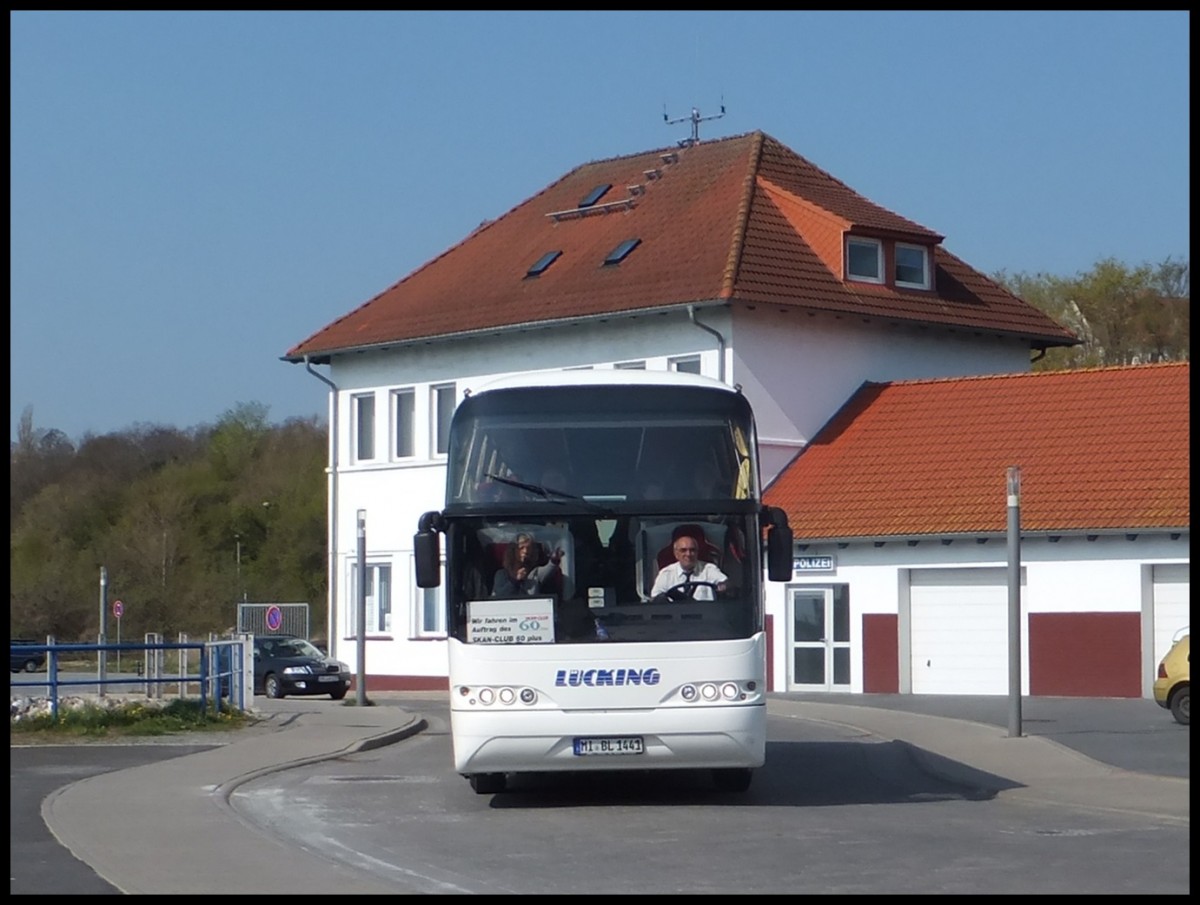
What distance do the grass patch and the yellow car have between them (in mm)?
12517

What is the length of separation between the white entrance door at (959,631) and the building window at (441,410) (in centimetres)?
1335

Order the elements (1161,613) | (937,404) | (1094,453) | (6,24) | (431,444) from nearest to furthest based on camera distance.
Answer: (6,24), (1161,613), (1094,453), (937,404), (431,444)

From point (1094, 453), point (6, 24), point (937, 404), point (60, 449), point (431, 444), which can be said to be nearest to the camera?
point (6, 24)

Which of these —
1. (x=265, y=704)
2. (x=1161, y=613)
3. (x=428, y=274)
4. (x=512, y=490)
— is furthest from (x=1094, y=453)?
(x=512, y=490)

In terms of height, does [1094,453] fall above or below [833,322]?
below

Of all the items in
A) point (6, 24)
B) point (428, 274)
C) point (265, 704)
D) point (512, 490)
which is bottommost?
point (265, 704)

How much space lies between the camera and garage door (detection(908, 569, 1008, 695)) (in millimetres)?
35656

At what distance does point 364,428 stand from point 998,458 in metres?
16.9

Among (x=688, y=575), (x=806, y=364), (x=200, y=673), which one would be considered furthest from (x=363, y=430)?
(x=688, y=575)

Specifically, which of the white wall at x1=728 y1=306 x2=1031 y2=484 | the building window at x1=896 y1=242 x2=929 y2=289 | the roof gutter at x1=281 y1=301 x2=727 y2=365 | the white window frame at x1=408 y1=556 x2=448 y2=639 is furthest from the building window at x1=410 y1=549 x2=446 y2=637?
the building window at x1=896 y1=242 x2=929 y2=289

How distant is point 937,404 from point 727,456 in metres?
25.0

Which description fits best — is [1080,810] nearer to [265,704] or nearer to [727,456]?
[727,456]

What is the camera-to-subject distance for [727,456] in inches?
637

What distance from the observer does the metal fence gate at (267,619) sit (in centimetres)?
5212
